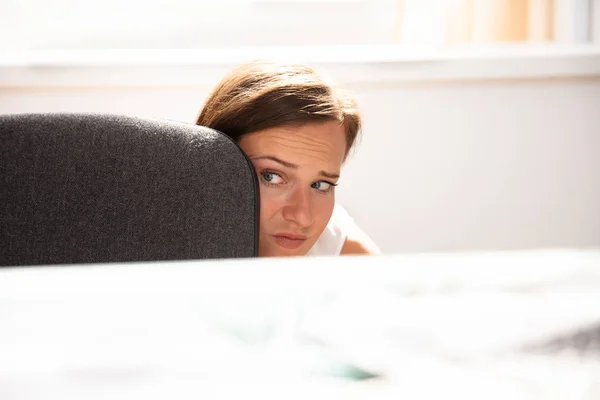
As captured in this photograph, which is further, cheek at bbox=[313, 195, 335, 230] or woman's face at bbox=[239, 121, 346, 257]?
cheek at bbox=[313, 195, 335, 230]

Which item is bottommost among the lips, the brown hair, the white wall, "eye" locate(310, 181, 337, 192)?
the white wall

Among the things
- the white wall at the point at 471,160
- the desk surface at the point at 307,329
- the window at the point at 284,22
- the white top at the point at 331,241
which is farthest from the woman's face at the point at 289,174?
the window at the point at 284,22

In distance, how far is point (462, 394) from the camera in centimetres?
29

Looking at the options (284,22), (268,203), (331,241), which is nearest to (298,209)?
(268,203)

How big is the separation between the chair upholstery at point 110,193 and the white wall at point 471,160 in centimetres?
149

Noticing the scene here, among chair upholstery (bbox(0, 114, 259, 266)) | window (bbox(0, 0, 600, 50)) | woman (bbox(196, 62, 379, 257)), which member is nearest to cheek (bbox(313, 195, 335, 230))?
woman (bbox(196, 62, 379, 257))

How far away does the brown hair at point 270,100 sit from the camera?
1167 millimetres

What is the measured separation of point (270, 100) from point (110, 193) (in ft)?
1.59

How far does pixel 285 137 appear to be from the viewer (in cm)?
118

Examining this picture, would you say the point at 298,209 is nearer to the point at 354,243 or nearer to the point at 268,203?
the point at 268,203

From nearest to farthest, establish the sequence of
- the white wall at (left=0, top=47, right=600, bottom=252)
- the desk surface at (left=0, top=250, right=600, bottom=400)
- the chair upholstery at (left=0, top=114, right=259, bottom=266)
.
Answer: the desk surface at (left=0, top=250, right=600, bottom=400), the chair upholstery at (left=0, top=114, right=259, bottom=266), the white wall at (left=0, top=47, right=600, bottom=252)

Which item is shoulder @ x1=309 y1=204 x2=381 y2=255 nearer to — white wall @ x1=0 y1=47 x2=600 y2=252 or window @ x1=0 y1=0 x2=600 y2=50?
white wall @ x1=0 y1=47 x2=600 y2=252

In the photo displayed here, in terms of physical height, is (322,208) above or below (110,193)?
below

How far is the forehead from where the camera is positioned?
3.85ft
